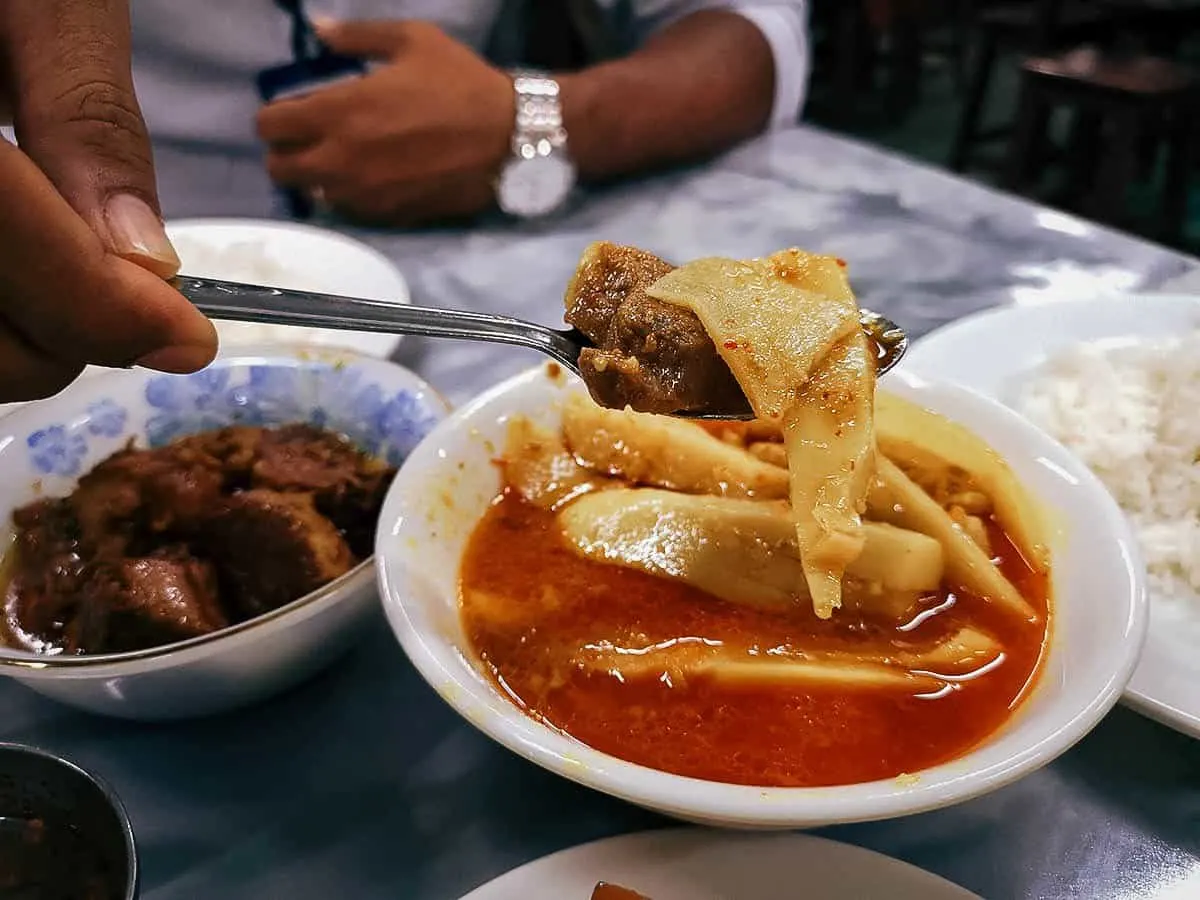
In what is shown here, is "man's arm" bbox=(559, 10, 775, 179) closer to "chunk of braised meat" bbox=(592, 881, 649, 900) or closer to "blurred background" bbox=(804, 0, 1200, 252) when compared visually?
"chunk of braised meat" bbox=(592, 881, 649, 900)

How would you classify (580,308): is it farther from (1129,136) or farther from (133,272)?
(1129,136)

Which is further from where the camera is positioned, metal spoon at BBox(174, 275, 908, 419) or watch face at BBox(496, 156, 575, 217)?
watch face at BBox(496, 156, 575, 217)

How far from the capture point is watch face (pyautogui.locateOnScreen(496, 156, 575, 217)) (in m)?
2.40

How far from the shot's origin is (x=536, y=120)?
8.16 feet

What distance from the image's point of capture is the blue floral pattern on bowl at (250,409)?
1327 millimetres

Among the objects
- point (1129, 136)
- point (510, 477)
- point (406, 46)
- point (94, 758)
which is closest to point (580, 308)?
point (510, 477)

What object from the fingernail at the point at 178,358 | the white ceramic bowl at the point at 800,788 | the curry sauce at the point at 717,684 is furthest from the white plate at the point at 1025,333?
the fingernail at the point at 178,358

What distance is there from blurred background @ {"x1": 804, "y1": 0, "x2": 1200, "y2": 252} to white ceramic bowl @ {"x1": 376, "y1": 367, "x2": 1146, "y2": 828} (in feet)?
13.8

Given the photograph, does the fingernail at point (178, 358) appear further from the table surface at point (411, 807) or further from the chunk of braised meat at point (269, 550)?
the table surface at point (411, 807)

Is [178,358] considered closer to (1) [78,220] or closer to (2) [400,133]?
(1) [78,220]

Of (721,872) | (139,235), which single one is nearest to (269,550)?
(139,235)

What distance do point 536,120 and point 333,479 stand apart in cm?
158

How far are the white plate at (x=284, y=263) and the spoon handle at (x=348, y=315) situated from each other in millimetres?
745

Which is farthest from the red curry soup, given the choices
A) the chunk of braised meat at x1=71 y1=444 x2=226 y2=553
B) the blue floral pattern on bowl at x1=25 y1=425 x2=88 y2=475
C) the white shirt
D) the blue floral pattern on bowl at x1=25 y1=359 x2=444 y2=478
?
the white shirt
